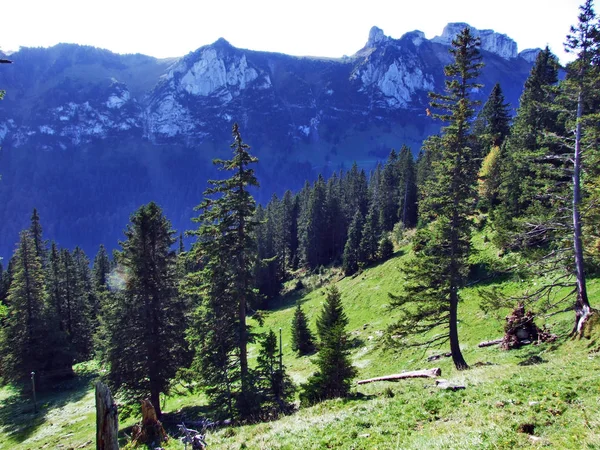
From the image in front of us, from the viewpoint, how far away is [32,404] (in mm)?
37188

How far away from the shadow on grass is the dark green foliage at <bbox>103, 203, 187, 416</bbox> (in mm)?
11674

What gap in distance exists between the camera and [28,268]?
42.6 meters

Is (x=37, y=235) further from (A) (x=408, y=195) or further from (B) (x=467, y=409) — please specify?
(B) (x=467, y=409)

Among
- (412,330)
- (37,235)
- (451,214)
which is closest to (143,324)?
(412,330)

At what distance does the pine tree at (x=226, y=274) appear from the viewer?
825 inches

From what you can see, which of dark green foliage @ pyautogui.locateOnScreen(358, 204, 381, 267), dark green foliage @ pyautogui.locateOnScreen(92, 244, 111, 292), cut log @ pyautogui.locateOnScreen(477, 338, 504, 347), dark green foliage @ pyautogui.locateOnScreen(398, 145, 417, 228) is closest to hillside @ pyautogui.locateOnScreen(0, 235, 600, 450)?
cut log @ pyautogui.locateOnScreen(477, 338, 504, 347)

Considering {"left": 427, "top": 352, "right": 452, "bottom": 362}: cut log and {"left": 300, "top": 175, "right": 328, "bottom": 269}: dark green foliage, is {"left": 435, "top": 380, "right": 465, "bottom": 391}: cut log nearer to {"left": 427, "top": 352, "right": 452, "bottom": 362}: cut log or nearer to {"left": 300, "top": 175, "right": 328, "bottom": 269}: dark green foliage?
{"left": 427, "top": 352, "right": 452, "bottom": 362}: cut log

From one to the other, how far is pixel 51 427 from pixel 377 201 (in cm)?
6794

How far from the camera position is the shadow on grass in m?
30.8

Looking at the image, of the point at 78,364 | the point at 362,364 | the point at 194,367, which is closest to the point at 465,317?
the point at 362,364

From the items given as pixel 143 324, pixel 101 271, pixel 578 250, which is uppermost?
pixel 578 250

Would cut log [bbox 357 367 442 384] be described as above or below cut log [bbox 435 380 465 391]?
below

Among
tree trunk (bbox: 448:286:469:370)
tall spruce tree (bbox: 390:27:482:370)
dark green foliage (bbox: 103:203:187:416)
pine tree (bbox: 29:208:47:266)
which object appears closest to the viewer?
tree trunk (bbox: 448:286:469:370)

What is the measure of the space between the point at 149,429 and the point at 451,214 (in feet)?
57.9
